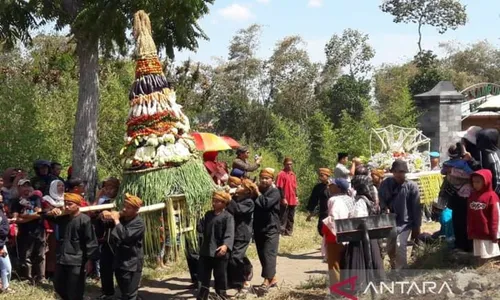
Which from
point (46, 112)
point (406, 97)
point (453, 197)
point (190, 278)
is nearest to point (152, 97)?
point (190, 278)

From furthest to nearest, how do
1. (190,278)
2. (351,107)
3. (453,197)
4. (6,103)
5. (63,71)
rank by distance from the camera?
1. (351,107)
2. (63,71)
3. (6,103)
4. (190,278)
5. (453,197)

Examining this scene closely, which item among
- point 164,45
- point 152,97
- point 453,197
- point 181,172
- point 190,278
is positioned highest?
point 164,45

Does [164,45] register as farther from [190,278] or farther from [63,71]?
[63,71]

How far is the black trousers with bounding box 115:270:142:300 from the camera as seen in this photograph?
712 cm

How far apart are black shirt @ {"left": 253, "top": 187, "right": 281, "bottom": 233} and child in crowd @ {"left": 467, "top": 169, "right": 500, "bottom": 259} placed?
7.74 feet

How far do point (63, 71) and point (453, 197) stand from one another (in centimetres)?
1223

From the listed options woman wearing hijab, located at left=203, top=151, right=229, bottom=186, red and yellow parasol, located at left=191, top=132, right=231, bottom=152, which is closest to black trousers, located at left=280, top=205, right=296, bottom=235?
woman wearing hijab, located at left=203, top=151, right=229, bottom=186

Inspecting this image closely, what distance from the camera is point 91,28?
10547 mm

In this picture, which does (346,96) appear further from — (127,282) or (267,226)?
(127,282)

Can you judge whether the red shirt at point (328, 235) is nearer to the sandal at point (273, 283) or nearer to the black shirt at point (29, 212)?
the sandal at point (273, 283)

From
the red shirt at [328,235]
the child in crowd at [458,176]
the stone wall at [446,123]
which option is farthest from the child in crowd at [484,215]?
the stone wall at [446,123]

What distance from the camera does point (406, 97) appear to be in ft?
66.6

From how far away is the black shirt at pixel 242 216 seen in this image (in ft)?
25.9

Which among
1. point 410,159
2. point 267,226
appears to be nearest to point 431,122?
point 410,159
